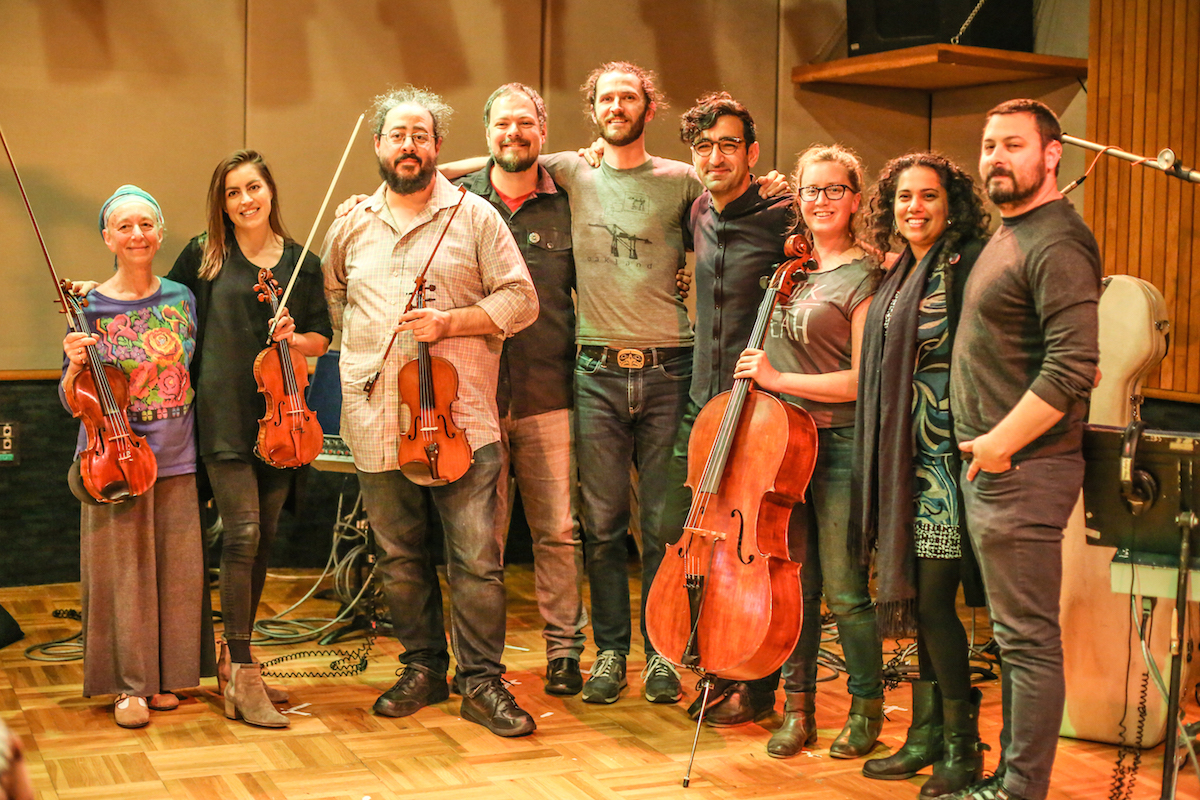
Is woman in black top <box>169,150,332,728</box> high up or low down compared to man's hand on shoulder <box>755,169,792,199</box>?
down

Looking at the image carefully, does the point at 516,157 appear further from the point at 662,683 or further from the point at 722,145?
the point at 662,683

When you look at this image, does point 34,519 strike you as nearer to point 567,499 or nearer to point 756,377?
point 567,499

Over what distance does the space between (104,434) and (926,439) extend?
81.4 inches

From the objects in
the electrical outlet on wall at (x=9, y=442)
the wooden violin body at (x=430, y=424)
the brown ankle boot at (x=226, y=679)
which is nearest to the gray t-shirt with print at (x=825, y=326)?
the wooden violin body at (x=430, y=424)

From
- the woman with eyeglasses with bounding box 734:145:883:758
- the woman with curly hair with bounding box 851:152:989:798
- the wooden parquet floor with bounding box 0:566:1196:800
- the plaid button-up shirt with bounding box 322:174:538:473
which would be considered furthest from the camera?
the plaid button-up shirt with bounding box 322:174:538:473

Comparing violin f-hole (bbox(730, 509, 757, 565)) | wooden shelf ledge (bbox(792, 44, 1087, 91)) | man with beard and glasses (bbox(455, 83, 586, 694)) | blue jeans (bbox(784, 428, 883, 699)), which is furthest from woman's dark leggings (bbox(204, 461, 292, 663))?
wooden shelf ledge (bbox(792, 44, 1087, 91))

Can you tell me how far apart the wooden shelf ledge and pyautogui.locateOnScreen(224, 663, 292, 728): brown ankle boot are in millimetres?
3984

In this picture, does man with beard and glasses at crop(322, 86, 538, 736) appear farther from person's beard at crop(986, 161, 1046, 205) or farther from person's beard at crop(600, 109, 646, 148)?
person's beard at crop(986, 161, 1046, 205)

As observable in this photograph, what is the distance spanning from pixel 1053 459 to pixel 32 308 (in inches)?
158

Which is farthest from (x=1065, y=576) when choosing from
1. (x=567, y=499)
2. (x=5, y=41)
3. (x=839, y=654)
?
(x=5, y=41)

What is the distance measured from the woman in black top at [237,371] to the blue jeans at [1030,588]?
1.90 meters

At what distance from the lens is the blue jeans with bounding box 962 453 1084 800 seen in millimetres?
2596

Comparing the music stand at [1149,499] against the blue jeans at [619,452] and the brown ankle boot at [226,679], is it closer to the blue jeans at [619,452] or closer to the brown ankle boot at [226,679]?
the blue jeans at [619,452]

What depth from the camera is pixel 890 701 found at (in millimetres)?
3787
